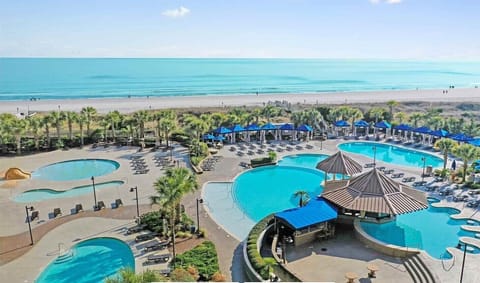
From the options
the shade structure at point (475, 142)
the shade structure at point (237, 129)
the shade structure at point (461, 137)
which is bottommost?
the shade structure at point (475, 142)

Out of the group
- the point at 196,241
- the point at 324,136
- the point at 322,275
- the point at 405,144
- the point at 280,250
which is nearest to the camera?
the point at 322,275

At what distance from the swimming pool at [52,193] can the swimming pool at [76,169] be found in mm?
2754

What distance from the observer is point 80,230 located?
20.4m

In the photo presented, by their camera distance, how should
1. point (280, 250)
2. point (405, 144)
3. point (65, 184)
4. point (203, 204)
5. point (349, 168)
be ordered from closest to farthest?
point (280, 250) → point (203, 204) → point (349, 168) → point (65, 184) → point (405, 144)

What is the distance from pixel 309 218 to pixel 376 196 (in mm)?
4242

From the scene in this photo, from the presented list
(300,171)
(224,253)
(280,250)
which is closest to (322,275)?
(280,250)

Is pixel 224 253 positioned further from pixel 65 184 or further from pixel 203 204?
pixel 65 184

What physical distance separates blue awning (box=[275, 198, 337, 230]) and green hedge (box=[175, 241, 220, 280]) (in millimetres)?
4003

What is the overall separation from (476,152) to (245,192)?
56.5 ft

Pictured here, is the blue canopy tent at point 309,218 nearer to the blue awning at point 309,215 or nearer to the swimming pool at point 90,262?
the blue awning at point 309,215

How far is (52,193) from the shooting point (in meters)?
26.8

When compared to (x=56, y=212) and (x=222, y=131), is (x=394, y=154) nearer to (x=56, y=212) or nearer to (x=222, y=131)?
(x=222, y=131)

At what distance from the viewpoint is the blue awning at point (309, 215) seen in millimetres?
17969

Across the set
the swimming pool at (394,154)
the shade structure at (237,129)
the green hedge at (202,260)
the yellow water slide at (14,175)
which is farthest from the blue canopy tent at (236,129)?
the green hedge at (202,260)
